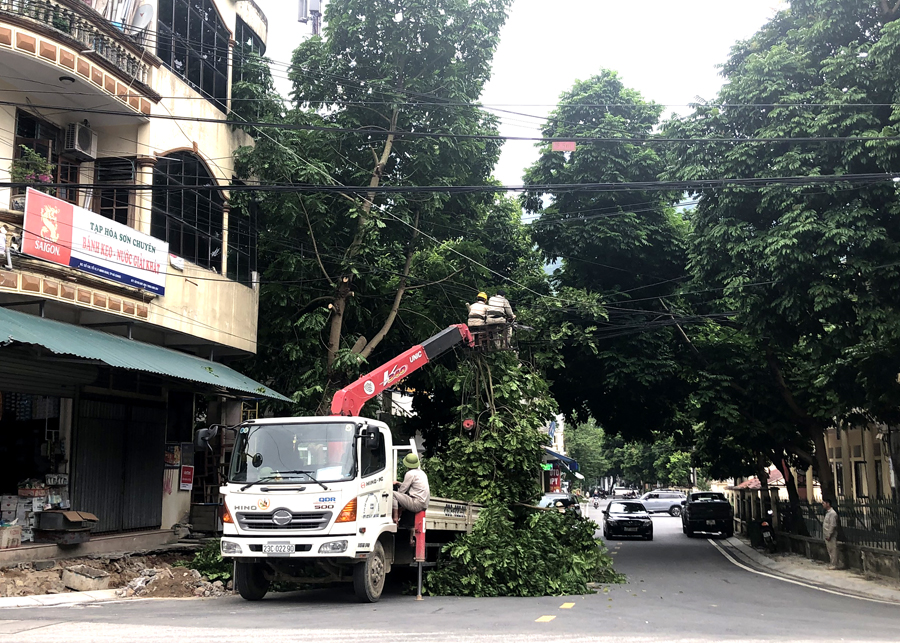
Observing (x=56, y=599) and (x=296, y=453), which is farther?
(x=56, y=599)

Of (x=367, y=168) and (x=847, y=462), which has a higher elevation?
(x=367, y=168)

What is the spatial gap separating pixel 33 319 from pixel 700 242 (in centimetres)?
1541

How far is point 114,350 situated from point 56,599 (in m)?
4.40

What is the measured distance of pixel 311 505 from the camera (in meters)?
11.6

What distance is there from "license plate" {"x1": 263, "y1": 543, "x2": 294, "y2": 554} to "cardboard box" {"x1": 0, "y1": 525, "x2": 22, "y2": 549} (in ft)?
18.4

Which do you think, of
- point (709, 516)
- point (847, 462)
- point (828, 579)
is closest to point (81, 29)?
point (828, 579)

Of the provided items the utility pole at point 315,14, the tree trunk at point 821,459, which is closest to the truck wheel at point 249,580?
the tree trunk at point 821,459

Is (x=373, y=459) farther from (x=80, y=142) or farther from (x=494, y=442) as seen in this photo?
(x=80, y=142)

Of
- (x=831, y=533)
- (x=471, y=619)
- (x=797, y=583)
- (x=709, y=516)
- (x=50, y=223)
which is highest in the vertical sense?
(x=50, y=223)

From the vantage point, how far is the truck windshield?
11898 millimetres

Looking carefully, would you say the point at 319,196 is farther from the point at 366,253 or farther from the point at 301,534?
the point at 301,534

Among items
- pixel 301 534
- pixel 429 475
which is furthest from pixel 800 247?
pixel 301 534

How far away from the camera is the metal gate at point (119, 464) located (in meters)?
17.2

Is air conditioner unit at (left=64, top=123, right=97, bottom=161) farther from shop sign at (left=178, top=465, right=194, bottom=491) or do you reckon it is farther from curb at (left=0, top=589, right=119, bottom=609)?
curb at (left=0, top=589, right=119, bottom=609)
